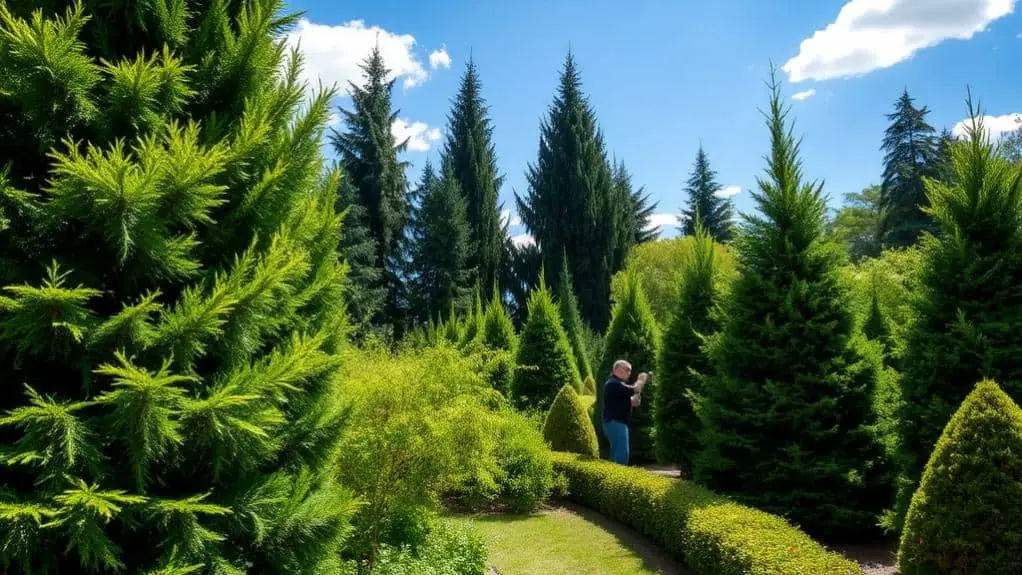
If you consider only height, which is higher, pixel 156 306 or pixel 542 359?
pixel 156 306

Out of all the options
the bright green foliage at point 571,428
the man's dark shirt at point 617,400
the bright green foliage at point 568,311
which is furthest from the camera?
the bright green foliage at point 568,311

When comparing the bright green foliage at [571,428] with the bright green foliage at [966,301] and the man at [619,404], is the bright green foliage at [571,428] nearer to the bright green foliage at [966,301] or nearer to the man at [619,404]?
the man at [619,404]

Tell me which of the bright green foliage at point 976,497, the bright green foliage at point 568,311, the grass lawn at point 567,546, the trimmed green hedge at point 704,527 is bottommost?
the grass lawn at point 567,546

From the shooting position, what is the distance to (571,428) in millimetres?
12664

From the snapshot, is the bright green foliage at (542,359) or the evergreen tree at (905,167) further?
the evergreen tree at (905,167)

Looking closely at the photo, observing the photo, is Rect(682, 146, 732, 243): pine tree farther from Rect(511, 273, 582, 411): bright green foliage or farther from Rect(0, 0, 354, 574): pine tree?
Rect(0, 0, 354, 574): pine tree

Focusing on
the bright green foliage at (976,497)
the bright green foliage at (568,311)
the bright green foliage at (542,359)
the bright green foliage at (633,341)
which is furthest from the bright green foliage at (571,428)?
the bright green foliage at (568,311)

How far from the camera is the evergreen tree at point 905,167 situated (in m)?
32.3

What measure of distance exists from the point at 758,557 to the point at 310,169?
485 cm

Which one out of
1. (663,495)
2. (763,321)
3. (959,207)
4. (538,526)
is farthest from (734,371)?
(538,526)

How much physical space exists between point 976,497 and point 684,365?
6773 millimetres

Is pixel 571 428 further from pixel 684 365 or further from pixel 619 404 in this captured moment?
pixel 684 365

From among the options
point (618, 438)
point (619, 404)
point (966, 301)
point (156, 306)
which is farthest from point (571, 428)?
point (156, 306)

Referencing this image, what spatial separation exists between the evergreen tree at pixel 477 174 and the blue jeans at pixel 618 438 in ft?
87.3
